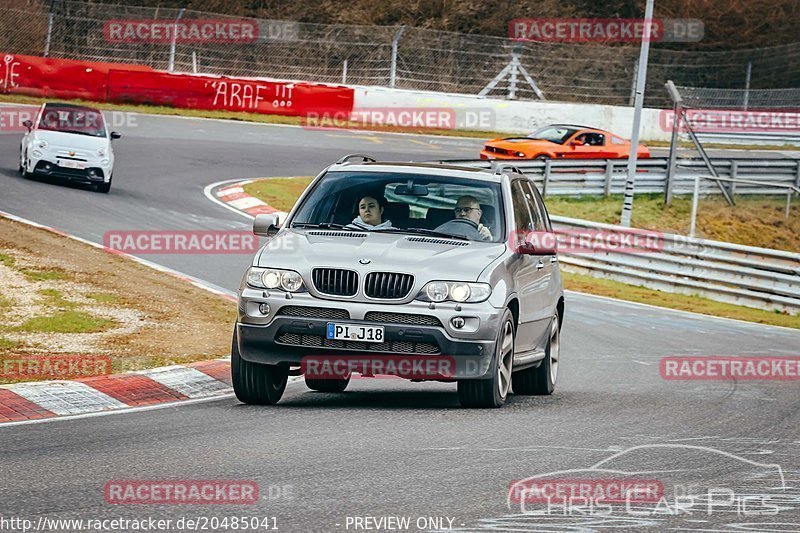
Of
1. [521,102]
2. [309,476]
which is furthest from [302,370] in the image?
[521,102]

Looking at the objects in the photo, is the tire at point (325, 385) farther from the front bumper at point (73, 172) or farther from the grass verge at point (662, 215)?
the front bumper at point (73, 172)

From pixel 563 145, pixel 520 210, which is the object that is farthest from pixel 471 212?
pixel 563 145

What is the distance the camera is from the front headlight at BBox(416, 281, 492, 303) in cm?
931

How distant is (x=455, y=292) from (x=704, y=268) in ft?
52.4

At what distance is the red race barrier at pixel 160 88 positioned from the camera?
38.8m

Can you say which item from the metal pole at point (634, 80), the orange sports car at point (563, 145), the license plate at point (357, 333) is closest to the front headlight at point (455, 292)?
the license plate at point (357, 333)

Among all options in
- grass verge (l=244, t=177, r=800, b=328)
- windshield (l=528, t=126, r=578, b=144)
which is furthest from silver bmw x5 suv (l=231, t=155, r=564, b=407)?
windshield (l=528, t=126, r=578, b=144)

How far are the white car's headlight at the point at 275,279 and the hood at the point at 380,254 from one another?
0.04m

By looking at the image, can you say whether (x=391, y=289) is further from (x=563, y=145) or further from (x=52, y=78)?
(x=52, y=78)

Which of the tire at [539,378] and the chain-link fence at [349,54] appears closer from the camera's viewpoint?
the tire at [539,378]

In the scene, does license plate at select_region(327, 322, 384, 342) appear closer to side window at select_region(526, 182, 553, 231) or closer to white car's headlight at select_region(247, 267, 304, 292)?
white car's headlight at select_region(247, 267, 304, 292)

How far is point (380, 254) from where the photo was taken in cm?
948

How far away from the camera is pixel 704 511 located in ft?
21.0

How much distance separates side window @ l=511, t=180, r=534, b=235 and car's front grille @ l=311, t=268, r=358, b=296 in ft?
5.62
